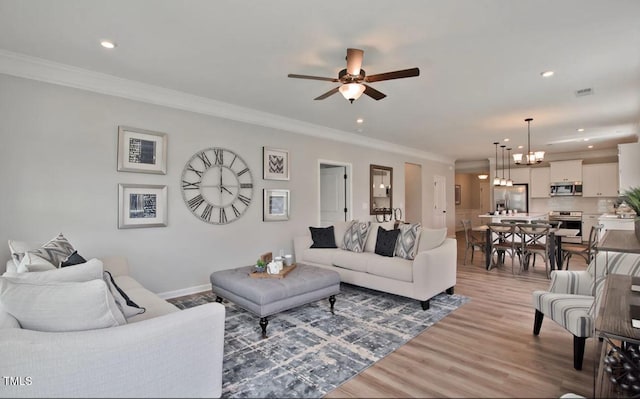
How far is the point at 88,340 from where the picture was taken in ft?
4.39

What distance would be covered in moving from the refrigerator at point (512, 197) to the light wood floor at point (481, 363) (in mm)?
6939

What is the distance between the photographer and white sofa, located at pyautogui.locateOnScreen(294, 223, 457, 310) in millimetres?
3602

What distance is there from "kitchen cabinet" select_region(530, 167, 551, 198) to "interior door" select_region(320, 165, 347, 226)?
6.34 meters

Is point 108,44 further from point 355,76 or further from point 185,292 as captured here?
point 185,292

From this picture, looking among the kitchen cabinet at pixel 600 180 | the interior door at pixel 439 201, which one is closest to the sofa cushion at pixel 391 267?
the interior door at pixel 439 201

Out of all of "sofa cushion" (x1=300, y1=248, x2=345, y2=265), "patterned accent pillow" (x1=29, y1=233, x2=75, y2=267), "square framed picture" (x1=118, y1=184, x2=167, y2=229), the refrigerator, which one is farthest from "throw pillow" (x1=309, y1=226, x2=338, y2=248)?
the refrigerator

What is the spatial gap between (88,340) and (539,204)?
11175 mm

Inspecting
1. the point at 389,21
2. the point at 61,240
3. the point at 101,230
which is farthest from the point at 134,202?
the point at 389,21

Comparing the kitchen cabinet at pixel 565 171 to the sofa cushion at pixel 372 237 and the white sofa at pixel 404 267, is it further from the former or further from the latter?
the sofa cushion at pixel 372 237

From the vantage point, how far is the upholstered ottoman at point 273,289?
2896mm

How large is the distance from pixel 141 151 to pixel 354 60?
2.84 m

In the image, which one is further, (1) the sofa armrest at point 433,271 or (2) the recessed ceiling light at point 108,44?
(1) the sofa armrest at point 433,271

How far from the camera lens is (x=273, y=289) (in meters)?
2.96

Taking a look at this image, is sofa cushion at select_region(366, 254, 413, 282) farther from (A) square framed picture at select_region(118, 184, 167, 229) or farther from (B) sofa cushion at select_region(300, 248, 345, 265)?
(A) square framed picture at select_region(118, 184, 167, 229)
